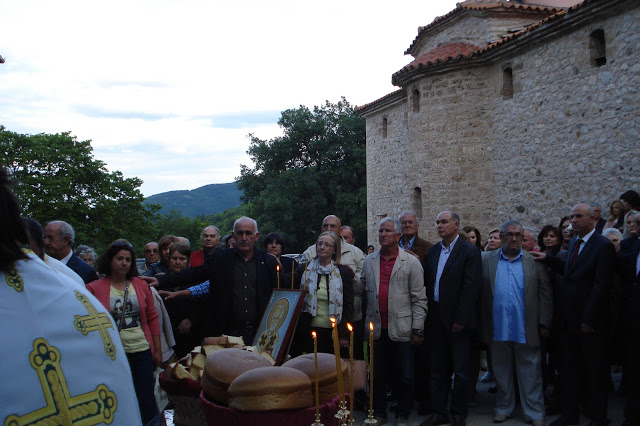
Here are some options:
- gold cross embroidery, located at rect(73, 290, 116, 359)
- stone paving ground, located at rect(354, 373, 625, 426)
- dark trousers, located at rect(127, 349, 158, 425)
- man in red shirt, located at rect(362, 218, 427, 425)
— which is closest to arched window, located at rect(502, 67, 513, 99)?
stone paving ground, located at rect(354, 373, 625, 426)

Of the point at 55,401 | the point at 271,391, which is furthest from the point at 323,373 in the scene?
the point at 55,401

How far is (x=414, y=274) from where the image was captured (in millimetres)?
6094

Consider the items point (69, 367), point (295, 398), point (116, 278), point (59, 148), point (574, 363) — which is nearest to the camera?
point (69, 367)

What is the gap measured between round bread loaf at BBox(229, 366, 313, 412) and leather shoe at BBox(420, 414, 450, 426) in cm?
388

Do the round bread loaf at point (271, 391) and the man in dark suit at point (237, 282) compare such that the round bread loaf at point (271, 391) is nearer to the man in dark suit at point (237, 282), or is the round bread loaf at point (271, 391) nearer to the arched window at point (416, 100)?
the man in dark suit at point (237, 282)

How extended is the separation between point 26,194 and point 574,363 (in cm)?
3359

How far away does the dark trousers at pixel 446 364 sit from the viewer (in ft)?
19.6

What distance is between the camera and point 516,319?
20.1 feet

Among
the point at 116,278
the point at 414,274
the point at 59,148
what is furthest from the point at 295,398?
→ the point at 59,148

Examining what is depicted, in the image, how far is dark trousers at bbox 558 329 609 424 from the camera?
223 inches

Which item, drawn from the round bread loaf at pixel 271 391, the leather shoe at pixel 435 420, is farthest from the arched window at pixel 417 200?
the round bread loaf at pixel 271 391

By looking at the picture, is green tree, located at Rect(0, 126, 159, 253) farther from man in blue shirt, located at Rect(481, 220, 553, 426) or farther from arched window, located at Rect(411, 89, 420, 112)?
man in blue shirt, located at Rect(481, 220, 553, 426)

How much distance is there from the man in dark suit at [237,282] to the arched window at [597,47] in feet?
37.2

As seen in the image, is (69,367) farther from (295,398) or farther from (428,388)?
(428,388)
